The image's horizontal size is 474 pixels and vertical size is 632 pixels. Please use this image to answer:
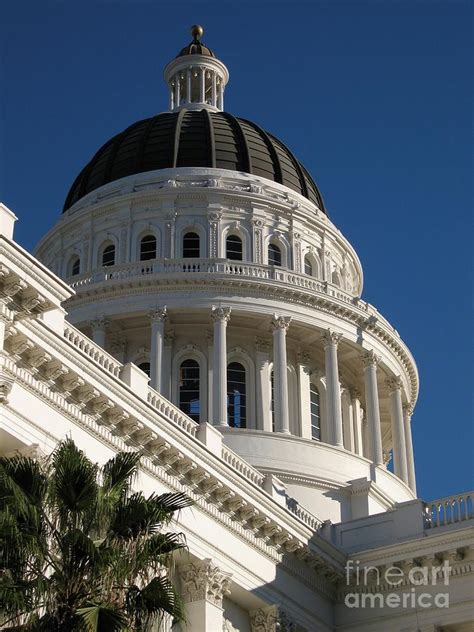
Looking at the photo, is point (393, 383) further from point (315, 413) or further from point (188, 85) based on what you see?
point (188, 85)

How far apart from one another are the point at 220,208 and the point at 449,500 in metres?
20.8

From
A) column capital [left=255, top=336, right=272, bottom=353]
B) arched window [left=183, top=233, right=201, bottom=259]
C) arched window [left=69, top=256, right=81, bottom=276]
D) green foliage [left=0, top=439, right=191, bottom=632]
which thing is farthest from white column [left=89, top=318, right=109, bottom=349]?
green foliage [left=0, top=439, right=191, bottom=632]

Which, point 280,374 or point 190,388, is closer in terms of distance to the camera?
point 280,374

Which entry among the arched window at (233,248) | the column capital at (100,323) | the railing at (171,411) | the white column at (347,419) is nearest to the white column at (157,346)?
the column capital at (100,323)

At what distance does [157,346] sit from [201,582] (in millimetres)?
18816

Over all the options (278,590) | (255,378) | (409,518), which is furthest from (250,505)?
(255,378)

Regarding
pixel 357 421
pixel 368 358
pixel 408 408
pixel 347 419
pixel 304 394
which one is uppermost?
pixel 368 358

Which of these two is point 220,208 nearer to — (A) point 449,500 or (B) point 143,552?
(A) point 449,500

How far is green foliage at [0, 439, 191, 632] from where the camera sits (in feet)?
57.1

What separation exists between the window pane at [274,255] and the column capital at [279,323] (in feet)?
15.5

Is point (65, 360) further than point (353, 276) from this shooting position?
No

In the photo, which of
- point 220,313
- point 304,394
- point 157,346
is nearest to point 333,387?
point 304,394

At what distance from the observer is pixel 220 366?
47406 millimetres

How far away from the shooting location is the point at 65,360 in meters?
26.3
